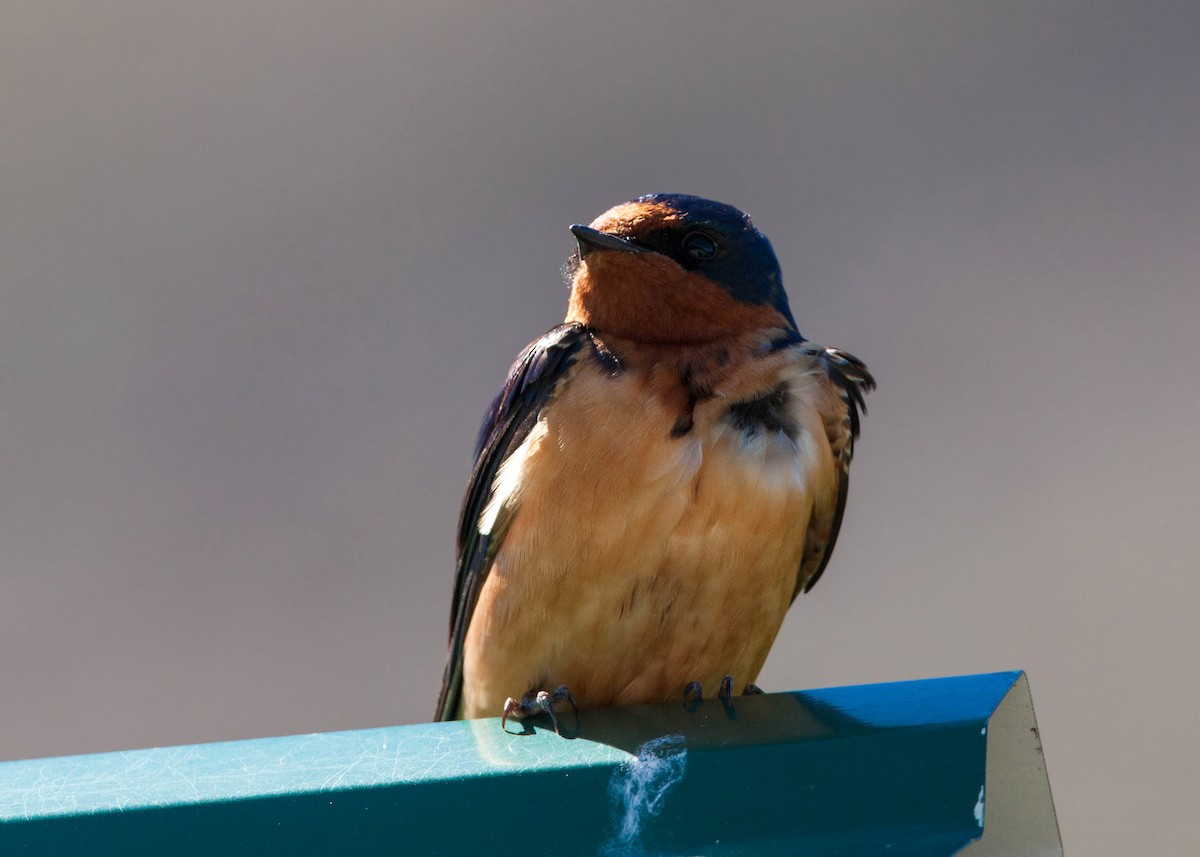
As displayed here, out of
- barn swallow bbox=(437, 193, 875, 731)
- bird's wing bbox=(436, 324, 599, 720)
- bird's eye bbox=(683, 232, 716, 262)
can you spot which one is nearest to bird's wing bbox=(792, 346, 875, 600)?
barn swallow bbox=(437, 193, 875, 731)

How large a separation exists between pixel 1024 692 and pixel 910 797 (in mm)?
128

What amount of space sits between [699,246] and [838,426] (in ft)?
0.88

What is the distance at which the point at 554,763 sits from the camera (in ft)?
3.18

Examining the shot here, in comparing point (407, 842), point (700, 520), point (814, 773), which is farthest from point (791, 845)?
point (700, 520)

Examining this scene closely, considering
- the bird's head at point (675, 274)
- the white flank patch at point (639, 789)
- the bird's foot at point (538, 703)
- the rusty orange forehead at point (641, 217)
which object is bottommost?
the bird's foot at point (538, 703)

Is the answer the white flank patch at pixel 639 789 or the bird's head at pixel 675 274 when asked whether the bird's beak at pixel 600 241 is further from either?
the white flank patch at pixel 639 789

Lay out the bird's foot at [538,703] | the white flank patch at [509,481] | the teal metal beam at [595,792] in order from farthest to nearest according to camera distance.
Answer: the white flank patch at [509,481], the bird's foot at [538,703], the teal metal beam at [595,792]

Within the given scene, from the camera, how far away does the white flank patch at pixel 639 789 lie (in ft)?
3.05

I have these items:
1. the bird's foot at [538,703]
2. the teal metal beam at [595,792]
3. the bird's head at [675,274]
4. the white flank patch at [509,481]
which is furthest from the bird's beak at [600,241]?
the teal metal beam at [595,792]

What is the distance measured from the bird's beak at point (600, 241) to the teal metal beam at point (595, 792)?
2.19ft

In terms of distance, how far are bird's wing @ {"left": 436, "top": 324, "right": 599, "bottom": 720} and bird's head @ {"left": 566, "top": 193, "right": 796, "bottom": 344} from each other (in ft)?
0.19

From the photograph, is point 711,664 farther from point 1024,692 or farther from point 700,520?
point 1024,692

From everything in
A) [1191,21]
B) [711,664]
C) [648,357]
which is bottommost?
[711,664]

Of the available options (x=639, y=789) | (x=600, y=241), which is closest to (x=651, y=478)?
(x=600, y=241)
